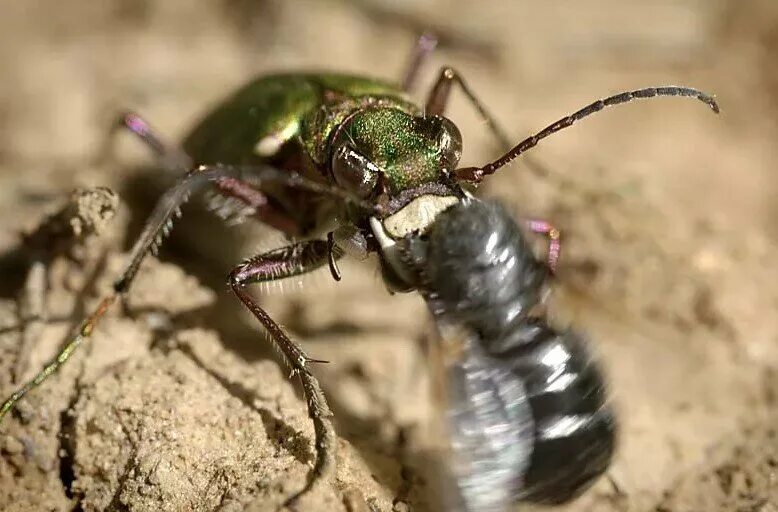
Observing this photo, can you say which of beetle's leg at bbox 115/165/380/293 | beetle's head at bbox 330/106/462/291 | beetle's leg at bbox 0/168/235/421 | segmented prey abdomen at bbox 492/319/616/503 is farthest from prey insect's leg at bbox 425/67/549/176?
segmented prey abdomen at bbox 492/319/616/503

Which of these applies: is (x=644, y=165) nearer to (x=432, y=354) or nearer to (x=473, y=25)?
(x=473, y=25)

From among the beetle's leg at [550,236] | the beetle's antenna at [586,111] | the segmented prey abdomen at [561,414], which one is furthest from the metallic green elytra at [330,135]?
the segmented prey abdomen at [561,414]

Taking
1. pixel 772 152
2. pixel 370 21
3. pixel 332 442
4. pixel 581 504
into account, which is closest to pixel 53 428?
pixel 332 442

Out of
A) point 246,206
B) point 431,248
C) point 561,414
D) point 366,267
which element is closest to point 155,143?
point 246,206

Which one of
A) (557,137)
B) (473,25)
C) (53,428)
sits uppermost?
(473,25)

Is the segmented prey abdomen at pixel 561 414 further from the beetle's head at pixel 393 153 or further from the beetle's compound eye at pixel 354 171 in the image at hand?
A: the beetle's compound eye at pixel 354 171

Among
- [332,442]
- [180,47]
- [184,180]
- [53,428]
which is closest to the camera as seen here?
[332,442]

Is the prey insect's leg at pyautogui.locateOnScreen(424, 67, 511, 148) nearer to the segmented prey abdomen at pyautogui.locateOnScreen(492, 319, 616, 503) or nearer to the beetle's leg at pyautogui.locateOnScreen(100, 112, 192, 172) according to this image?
the beetle's leg at pyautogui.locateOnScreen(100, 112, 192, 172)

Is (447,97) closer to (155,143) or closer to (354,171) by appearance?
(354,171)
